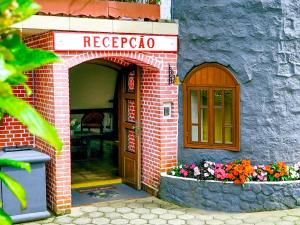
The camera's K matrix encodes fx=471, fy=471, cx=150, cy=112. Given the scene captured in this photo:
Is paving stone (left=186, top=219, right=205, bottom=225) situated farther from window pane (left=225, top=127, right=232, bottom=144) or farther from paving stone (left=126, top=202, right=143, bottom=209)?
window pane (left=225, top=127, right=232, bottom=144)

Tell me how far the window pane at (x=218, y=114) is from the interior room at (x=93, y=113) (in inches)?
145

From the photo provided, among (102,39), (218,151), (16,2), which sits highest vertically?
(102,39)

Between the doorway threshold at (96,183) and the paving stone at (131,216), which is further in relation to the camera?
the doorway threshold at (96,183)

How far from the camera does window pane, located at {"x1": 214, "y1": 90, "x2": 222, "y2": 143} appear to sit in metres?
8.09

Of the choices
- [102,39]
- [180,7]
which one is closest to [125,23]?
[102,39]

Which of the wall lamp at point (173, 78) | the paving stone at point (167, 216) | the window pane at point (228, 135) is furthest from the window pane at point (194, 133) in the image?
the paving stone at point (167, 216)

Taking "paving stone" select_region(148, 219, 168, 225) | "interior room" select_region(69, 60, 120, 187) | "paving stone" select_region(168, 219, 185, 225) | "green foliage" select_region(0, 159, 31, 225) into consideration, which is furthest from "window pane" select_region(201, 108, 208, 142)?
"green foliage" select_region(0, 159, 31, 225)

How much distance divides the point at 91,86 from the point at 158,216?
7.17m

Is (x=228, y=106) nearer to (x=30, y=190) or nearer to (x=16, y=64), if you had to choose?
(x=30, y=190)

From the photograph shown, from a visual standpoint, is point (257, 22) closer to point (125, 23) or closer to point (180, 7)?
point (180, 7)

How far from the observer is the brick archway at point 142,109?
7410mm

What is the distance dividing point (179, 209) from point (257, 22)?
329cm

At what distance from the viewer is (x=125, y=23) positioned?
305 inches

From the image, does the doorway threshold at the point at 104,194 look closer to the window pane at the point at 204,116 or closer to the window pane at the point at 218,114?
the window pane at the point at 204,116
